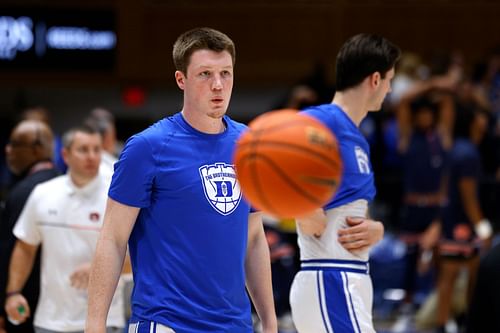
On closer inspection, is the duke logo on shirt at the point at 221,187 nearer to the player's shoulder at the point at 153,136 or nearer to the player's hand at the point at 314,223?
the player's shoulder at the point at 153,136

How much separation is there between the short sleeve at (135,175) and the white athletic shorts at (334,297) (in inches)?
51.1

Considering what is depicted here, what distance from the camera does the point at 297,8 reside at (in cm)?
1330

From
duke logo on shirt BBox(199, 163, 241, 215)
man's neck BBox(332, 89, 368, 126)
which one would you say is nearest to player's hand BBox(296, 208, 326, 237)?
man's neck BBox(332, 89, 368, 126)

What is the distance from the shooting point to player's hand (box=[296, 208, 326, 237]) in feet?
16.3

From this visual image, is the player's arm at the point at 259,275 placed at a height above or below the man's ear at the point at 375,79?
below

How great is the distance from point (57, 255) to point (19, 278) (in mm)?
262

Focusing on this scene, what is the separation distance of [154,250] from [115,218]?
0.67 feet

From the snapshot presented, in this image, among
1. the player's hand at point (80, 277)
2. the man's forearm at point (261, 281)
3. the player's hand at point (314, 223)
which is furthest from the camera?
the player's hand at point (80, 277)

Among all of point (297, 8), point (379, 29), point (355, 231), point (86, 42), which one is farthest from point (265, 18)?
point (355, 231)

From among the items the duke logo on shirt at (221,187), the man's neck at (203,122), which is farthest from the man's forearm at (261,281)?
the man's neck at (203,122)

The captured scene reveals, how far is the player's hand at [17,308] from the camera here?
612cm

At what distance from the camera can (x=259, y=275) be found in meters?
4.38

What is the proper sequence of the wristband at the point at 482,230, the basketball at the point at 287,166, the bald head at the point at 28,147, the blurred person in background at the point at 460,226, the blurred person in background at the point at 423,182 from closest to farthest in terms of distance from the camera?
the basketball at the point at 287,166
the bald head at the point at 28,147
the blurred person in background at the point at 460,226
the wristband at the point at 482,230
the blurred person in background at the point at 423,182

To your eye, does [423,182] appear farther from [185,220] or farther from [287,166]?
[287,166]
